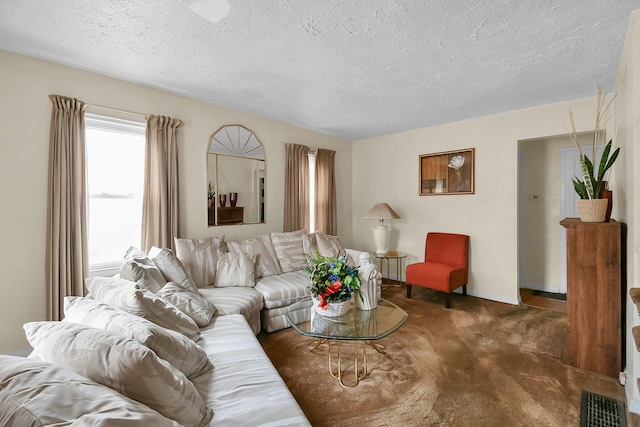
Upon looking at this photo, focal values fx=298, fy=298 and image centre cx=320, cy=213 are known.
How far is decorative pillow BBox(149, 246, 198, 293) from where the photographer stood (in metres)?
2.61

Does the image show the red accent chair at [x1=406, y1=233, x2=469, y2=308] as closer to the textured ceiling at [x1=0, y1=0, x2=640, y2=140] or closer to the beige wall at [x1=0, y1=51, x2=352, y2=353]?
the textured ceiling at [x1=0, y1=0, x2=640, y2=140]

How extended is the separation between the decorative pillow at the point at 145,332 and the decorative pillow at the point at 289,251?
83.3 inches

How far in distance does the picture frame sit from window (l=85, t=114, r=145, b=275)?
3820 mm

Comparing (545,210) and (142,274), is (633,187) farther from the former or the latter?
(142,274)

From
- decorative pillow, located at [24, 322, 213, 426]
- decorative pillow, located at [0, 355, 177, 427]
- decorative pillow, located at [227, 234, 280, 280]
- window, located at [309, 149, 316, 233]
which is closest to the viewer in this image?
decorative pillow, located at [0, 355, 177, 427]

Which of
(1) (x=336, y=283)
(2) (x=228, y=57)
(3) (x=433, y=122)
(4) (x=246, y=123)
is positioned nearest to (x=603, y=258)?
(1) (x=336, y=283)

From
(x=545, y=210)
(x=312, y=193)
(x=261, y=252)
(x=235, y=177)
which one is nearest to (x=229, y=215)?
(x=235, y=177)

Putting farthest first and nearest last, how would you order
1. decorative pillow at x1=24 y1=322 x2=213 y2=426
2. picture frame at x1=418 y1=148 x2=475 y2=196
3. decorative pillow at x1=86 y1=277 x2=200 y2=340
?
picture frame at x1=418 y1=148 x2=475 y2=196, decorative pillow at x1=86 y1=277 x2=200 y2=340, decorative pillow at x1=24 y1=322 x2=213 y2=426

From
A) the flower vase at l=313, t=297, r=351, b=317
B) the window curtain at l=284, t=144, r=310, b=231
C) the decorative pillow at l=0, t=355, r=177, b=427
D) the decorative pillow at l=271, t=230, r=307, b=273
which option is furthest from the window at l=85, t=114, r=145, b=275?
the decorative pillow at l=0, t=355, r=177, b=427

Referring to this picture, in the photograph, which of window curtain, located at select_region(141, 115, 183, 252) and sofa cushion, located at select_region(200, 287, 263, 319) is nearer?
sofa cushion, located at select_region(200, 287, 263, 319)

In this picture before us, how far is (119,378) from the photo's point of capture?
3.18ft

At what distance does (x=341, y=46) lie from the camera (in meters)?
2.27

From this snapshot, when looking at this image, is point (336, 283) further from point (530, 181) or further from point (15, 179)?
point (530, 181)

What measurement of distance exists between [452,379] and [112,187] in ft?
11.4
